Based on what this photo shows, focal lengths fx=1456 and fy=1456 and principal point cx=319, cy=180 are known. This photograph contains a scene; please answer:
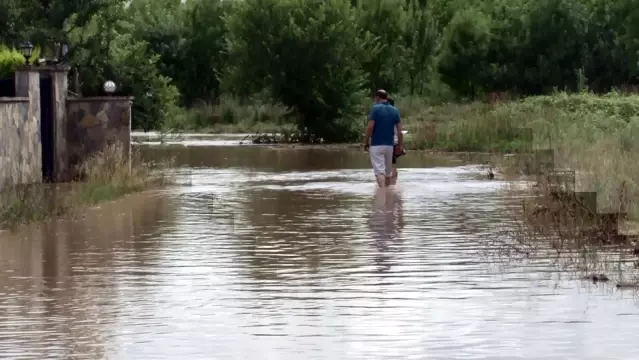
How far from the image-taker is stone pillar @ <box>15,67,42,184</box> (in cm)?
2397

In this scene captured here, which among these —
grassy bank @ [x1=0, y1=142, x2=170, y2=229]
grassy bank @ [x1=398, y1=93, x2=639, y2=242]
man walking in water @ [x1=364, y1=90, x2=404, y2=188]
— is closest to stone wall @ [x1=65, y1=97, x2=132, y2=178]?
grassy bank @ [x1=0, y1=142, x2=170, y2=229]

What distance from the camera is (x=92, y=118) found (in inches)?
1063

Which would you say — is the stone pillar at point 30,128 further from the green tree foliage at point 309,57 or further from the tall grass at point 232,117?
the tall grass at point 232,117

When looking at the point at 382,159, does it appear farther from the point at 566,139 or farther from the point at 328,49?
the point at 328,49

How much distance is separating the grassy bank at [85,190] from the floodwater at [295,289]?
0.37 meters

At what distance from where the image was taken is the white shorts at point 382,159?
26.0 meters

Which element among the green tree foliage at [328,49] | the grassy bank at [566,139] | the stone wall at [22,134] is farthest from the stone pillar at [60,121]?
the grassy bank at [566,139]

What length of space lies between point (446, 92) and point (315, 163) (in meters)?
31.5

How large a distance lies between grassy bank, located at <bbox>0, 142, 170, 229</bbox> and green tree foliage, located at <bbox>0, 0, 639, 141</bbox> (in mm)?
2468

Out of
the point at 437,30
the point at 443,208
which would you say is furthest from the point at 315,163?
the point at 437,30

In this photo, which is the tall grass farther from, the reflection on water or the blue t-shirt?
the reflection on water

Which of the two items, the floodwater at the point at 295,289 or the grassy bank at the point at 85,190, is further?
the grassy bank at the point at 85,190

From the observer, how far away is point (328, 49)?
156 feet

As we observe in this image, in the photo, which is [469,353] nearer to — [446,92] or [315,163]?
[315,163]
